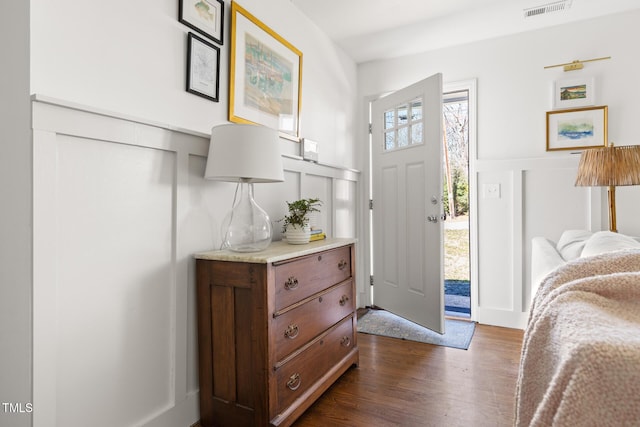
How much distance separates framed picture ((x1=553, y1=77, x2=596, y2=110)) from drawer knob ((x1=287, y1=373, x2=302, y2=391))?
111 inches

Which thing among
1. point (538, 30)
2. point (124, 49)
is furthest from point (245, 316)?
point (538, 30)

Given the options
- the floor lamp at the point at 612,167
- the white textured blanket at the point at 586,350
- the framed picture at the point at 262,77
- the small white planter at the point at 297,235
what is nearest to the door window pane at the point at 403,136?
the framed picture at the point at 262,77

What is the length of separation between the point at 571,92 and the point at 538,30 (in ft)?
1.93

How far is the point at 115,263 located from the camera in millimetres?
1362

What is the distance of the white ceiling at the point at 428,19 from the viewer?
2574 mm

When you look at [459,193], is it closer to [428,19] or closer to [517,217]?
[517,217]

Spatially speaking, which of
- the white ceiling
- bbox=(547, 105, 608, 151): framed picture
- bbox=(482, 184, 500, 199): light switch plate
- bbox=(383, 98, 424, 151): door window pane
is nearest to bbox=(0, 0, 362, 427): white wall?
the white ceiling

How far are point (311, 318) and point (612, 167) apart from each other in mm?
2049

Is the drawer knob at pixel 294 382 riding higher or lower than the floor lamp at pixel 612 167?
lower

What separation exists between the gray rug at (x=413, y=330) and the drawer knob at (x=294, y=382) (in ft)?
4.34

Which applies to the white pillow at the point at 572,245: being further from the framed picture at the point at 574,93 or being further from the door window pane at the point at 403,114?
the door window pane at the point at 403,114

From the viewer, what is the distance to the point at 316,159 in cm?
277

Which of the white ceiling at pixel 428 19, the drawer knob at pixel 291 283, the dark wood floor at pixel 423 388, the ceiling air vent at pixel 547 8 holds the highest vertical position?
the white ceiling at pixel 428 19

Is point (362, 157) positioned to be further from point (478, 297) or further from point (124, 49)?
point (124, 49)
